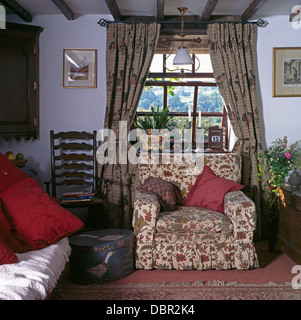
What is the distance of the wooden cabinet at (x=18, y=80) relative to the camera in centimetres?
407

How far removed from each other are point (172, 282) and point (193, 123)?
2270mm

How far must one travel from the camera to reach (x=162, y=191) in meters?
3.60

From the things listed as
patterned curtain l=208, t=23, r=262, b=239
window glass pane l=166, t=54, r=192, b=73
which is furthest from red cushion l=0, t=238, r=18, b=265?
window glass pane l=166, t=54, r=192, b=73

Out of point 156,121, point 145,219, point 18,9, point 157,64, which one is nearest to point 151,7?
point 157,64

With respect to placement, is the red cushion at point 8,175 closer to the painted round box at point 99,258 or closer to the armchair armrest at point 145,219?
the painted round box at point 99,258

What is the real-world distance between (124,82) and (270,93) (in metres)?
1.68

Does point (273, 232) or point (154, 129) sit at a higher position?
point (154, 129)

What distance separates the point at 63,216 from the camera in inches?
98.4

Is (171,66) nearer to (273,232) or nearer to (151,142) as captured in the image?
(151,142)

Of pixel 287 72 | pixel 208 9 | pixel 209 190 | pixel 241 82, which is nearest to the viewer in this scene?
pixel 209 190

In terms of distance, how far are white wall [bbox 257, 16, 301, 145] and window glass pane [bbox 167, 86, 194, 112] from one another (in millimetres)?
845

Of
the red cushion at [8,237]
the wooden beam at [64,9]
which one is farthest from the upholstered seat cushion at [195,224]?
the wooden beam at [64,9]
